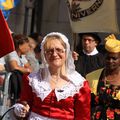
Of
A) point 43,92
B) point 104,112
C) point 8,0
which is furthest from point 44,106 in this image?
point 8,0

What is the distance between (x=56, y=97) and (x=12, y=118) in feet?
1.32

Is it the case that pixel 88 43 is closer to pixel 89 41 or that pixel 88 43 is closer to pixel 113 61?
pixel 89 41

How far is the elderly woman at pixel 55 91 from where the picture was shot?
4.64 metres

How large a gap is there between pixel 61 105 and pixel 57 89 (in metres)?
0.15

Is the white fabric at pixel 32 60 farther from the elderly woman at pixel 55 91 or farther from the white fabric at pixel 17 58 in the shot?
the elderly woman at pixel 55 91

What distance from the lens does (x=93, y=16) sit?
26.8 feet

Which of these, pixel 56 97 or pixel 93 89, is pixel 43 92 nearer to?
pixel 56 97

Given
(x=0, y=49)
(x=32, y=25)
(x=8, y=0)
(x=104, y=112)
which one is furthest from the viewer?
(x=32, y=25)

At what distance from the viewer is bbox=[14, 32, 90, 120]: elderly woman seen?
4641 mm

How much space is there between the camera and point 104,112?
5.75 metres

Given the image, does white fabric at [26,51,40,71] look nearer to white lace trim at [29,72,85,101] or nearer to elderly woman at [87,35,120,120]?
elderly woman at [87,35,120,120]

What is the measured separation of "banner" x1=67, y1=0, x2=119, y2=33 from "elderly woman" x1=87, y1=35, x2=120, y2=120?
1846mm

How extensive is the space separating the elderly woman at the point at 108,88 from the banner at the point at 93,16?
1.85 metres

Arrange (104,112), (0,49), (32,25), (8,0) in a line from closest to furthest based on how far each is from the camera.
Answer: (0,49), (104,112), (8,0), (32,25)
